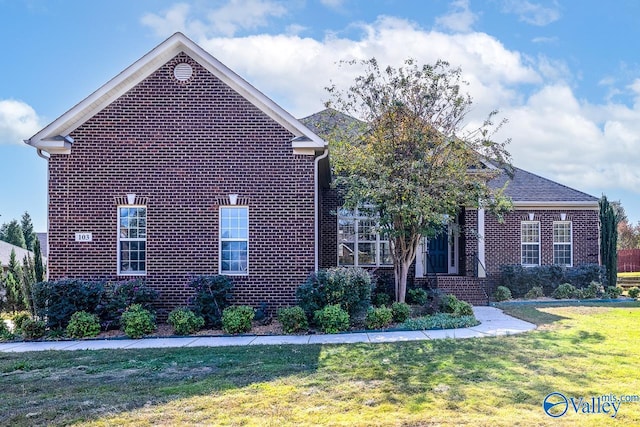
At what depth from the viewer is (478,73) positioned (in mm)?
13906

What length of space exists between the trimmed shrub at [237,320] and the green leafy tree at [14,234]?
2431 centimetres

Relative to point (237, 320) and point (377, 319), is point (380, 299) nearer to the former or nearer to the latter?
point (377, 319)

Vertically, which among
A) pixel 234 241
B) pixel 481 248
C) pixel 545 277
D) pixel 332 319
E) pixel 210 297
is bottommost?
pixel 332 319

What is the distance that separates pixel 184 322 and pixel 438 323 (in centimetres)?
539

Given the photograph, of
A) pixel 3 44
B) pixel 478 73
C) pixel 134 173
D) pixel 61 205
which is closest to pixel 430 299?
pixel 478 73

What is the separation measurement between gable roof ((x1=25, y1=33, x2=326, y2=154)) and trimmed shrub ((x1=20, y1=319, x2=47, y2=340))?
3928 mm

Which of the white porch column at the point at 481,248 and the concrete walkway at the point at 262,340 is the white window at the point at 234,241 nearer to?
the concrete walkway at the point at 262,340

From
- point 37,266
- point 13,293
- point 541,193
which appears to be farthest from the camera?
point 541,193

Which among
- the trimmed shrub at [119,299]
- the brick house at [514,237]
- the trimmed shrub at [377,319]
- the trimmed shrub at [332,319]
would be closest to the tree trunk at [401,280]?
the brick house at [514,237]

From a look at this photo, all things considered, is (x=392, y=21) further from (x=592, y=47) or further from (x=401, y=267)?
(x=401, y=267)

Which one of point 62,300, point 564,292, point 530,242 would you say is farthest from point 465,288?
point 62,300

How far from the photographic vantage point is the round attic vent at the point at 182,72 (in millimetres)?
11961

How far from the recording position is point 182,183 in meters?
11.8

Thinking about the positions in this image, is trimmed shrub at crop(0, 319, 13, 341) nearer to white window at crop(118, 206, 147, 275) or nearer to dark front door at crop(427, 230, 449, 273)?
white window at crop(118, 206, 147, 275)
